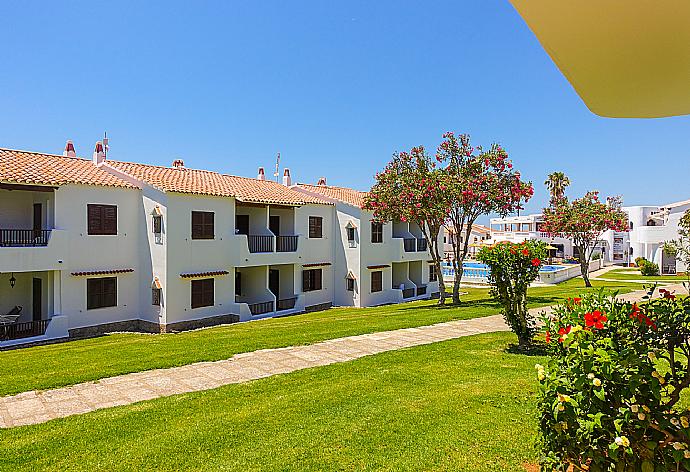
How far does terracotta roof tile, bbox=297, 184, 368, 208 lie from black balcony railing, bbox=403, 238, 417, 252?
12.9 ft

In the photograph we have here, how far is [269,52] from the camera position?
2036 centimetres

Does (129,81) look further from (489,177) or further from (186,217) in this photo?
(489,177)

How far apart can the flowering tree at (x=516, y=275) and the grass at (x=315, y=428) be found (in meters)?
1.44

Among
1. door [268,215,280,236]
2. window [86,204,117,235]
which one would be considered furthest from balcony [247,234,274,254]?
window [86,204,117,235]

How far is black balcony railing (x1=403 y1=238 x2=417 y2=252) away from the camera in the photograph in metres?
29.2

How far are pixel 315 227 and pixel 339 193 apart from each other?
157 inches

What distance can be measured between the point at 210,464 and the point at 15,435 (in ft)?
11.0

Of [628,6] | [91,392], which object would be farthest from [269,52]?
[628,6]

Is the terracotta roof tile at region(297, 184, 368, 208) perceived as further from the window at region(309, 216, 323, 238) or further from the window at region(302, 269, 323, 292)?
the window at region(302, 269, 323, 292)

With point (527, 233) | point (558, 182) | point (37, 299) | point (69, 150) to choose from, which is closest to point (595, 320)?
point (37, 299)

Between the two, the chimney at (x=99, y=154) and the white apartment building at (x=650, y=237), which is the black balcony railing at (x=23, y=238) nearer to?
the chimney at (x=99, y=154)

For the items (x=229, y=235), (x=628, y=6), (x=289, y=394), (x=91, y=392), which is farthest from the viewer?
(x=229, y=235)

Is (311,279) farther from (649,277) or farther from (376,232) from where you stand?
(649,277)

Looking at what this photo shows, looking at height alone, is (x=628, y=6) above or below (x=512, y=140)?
below
